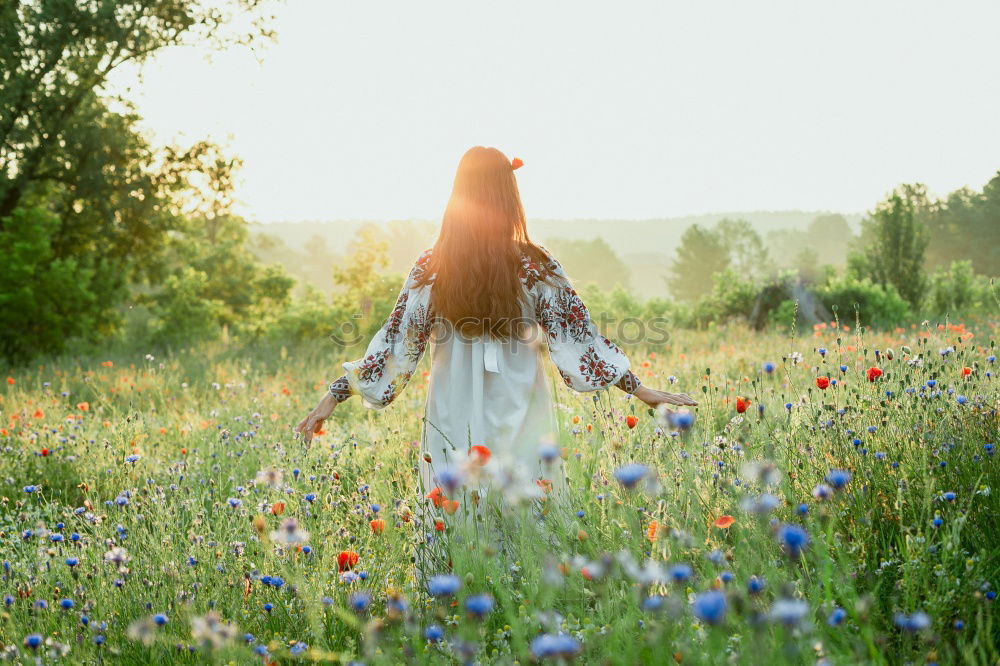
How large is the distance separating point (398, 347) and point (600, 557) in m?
1.92

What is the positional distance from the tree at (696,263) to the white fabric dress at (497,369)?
52.9 metres

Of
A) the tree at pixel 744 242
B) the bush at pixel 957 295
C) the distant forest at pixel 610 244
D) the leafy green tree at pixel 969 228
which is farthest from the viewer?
the tree at pixel 744 242

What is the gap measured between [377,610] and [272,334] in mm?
13811

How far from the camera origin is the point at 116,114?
15961 millimetres

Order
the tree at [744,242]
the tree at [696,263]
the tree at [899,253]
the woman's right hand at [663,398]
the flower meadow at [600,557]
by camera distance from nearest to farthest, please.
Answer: the flower meadow at [600,557], the woman's right hand at [663,398], the tree at [899,253], the tree at [696,263], the tree at [744,242]

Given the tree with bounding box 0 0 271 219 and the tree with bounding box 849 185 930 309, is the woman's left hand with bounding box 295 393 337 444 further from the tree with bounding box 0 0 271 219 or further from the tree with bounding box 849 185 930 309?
the tree with bounding box 849 185 930 309

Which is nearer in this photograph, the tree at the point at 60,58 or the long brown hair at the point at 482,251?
the long brown hair at the point at 482,251

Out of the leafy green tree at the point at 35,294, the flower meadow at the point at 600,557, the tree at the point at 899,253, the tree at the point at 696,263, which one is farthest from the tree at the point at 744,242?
the flower meadow at the point at 600,557

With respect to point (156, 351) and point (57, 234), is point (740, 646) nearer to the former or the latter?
point (156, 351)

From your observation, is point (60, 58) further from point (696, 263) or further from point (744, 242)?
point (744, 242)

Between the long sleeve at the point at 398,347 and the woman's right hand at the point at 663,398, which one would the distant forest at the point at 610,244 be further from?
the woman's right hand at the point at 663,398

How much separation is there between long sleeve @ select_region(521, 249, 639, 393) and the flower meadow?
1.08 feet

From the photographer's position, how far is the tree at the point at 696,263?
5459cm

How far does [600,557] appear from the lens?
170 centimetres
